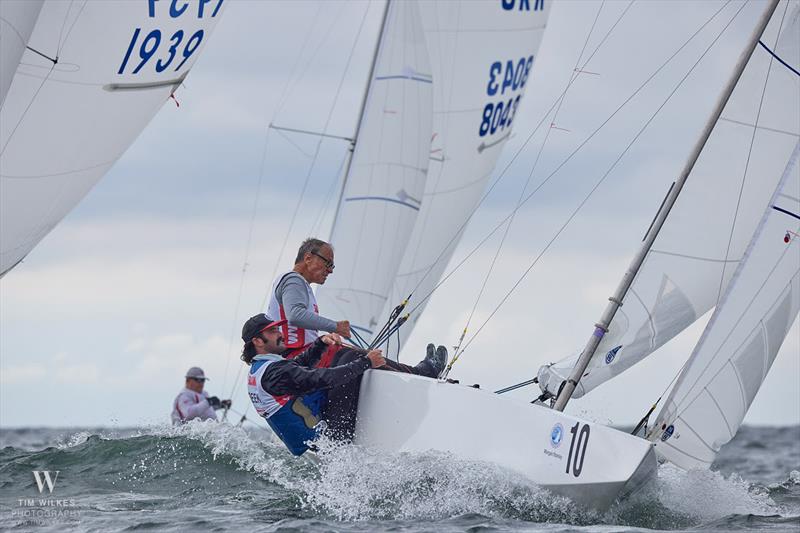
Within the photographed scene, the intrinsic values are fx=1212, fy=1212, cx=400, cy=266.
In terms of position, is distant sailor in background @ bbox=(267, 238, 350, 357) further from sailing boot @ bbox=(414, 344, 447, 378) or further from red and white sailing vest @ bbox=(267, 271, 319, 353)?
sailing boot @ bbox=(414, 344, 447, 378)

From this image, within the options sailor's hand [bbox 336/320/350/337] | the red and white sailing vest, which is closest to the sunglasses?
the red and white sailing vest

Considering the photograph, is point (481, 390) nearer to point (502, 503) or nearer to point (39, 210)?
point (502, 503)

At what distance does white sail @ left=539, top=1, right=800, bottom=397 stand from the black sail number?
0.94 metres

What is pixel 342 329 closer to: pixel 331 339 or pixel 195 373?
pixel 331 339

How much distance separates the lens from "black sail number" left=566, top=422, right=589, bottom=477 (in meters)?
5.40

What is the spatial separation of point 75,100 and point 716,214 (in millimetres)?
3497

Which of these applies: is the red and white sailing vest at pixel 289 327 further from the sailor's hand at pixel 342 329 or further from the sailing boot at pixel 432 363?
the sailing boot at pixel 432 363

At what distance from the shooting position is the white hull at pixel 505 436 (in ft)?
17.5

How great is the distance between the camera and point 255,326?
20.0 feet

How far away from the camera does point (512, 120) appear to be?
12.1m

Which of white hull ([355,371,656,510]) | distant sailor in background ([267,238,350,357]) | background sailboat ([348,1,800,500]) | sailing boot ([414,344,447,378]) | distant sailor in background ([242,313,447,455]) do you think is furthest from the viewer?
sailing boot ([414,344,447,378])

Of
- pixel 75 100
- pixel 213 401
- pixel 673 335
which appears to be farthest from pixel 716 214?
pixel 213 401

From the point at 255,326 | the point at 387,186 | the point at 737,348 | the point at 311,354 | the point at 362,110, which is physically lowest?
the point at 311,354

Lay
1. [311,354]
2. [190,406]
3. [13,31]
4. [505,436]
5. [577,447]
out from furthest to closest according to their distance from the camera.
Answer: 1. [190,406]
2. [311,354]
3. [13,31]
4. [505,436]
5. [577,447]
